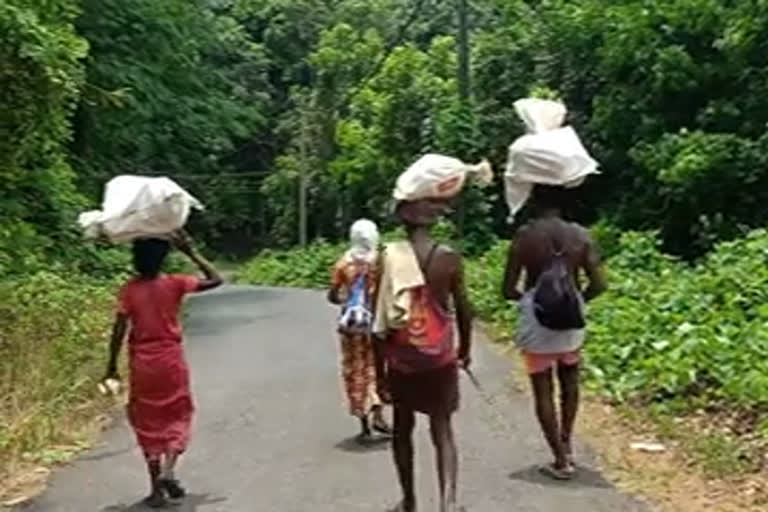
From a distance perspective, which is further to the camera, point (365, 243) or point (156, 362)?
point (365, 243)

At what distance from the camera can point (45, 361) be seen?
39.9 ft

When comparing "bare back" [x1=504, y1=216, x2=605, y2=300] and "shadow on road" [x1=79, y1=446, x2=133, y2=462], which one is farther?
"shadow on road" [x1=79, y1=446, x2=133, y2=462]

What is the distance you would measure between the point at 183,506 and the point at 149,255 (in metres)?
1.51

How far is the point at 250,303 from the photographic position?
29.1 m

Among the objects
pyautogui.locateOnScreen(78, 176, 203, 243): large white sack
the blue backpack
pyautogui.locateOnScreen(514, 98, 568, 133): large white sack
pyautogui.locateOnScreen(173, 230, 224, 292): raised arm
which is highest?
pyautogui.locateOnScreen(514, 98, 568, 133): large white sack

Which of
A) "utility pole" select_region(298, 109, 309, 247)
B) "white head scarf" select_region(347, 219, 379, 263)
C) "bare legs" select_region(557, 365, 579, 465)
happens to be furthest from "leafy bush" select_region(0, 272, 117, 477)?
"utility pole" select_region(298, 109, 309, 247)

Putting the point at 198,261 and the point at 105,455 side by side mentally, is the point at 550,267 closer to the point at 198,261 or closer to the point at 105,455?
the point at 198,261

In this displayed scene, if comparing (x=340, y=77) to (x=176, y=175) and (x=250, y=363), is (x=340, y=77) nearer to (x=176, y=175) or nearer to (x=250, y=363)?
(x=176, y=175)

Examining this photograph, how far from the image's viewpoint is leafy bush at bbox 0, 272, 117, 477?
9.73 m

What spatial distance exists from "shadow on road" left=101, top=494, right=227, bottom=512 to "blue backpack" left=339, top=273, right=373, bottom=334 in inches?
80.2

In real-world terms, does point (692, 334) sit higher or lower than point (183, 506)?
higher

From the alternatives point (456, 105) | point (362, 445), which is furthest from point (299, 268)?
point (362, 445)

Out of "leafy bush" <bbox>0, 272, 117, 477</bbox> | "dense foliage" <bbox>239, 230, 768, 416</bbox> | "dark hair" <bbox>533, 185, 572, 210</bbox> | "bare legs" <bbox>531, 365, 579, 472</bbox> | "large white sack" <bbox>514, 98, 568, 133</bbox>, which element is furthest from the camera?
"dense foliage" <bbox>239, 230, 768, 416</bbox>

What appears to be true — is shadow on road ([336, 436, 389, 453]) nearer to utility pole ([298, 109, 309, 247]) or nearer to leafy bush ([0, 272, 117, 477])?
leafy bush ([0, 272, 117, 477])
